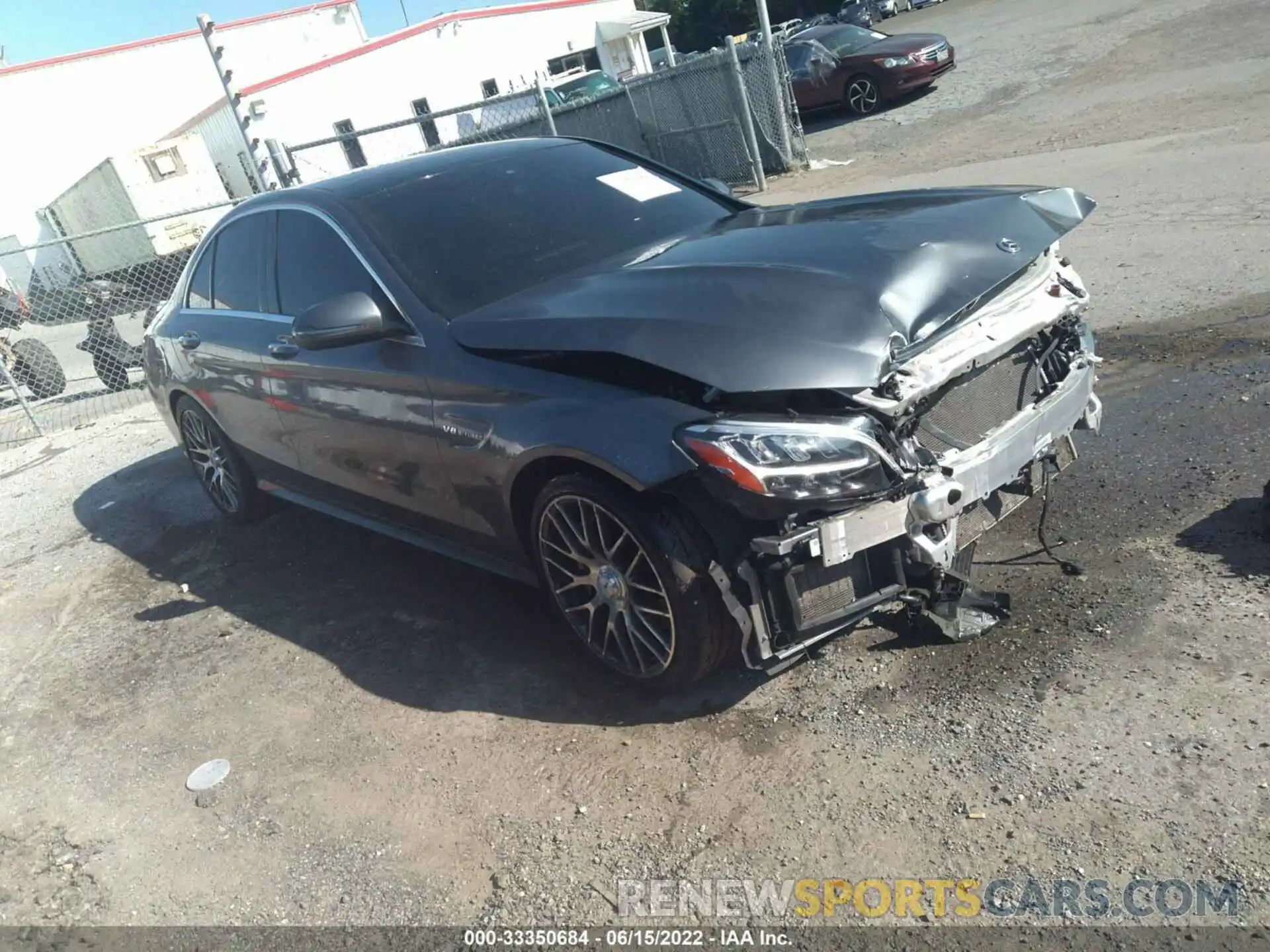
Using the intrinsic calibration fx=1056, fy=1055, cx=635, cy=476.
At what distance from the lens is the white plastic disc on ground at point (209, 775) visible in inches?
157

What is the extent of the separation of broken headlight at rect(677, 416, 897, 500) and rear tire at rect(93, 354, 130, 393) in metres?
11.0

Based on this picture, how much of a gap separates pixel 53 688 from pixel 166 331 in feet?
7.64

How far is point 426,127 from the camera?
106 ft

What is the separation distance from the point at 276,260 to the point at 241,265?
1.64 ft

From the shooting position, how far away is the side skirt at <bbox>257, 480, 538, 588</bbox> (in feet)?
13.6

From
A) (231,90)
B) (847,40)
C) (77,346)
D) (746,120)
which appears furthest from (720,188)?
(847,40)

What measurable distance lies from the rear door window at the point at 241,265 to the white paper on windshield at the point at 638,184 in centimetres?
174

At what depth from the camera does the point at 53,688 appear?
201 inches

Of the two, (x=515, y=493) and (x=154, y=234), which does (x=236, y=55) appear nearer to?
(x=154, y=234)

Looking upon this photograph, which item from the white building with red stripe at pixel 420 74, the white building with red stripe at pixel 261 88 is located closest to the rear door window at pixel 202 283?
the white building with red stripe at pixel 420 74

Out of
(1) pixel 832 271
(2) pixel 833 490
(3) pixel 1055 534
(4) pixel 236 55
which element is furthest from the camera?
(4) pixel 236 55

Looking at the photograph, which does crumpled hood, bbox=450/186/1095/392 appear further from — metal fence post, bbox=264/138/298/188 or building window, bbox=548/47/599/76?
building window, bbox=548/47/599/76

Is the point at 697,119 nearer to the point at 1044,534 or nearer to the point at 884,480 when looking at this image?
the point at 1044,534

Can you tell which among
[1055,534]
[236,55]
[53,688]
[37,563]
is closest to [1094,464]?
[1055,534]
